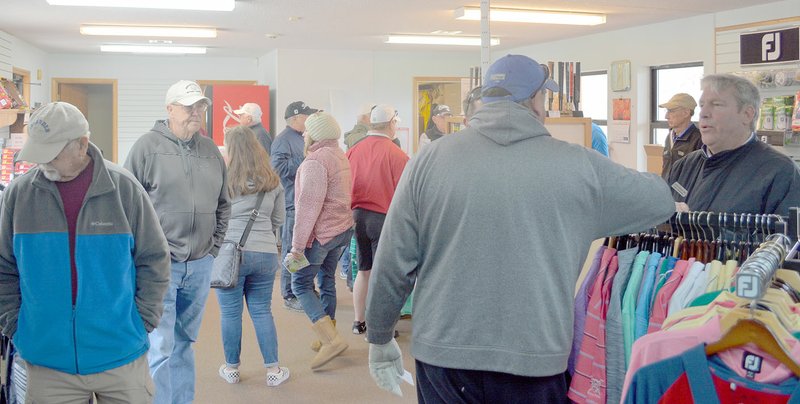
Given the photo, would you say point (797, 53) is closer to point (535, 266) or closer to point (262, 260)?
point (262, 260)

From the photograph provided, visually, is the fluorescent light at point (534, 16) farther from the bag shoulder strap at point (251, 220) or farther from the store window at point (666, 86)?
the bag shoulder strap at point (251, 220)

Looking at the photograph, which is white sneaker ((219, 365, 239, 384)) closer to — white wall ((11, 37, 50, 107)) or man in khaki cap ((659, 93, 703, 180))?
man in khaki cap ((659, 93, 703, 180))

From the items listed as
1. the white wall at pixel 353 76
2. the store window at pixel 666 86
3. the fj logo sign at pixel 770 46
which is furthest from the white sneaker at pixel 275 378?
the white wall at pixel 353 76

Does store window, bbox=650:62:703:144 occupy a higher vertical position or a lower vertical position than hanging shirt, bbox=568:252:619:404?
higher

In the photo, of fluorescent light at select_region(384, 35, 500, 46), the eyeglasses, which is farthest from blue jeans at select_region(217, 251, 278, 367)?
fluorescent light at select_region(384, 35, 500, 46)

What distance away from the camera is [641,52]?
9.75m

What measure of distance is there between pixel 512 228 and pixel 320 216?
314 centimetres

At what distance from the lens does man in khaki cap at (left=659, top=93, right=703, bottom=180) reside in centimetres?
594

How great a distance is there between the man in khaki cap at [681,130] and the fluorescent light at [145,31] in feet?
19.2

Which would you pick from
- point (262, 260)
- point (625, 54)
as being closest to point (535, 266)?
point (262, 260)

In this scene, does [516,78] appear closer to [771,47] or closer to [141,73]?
[771,47]

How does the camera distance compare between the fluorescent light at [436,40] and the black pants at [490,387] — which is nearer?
the black pants at [490,387]

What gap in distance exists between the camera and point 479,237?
222 centimetres

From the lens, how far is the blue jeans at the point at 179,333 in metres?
3.77
